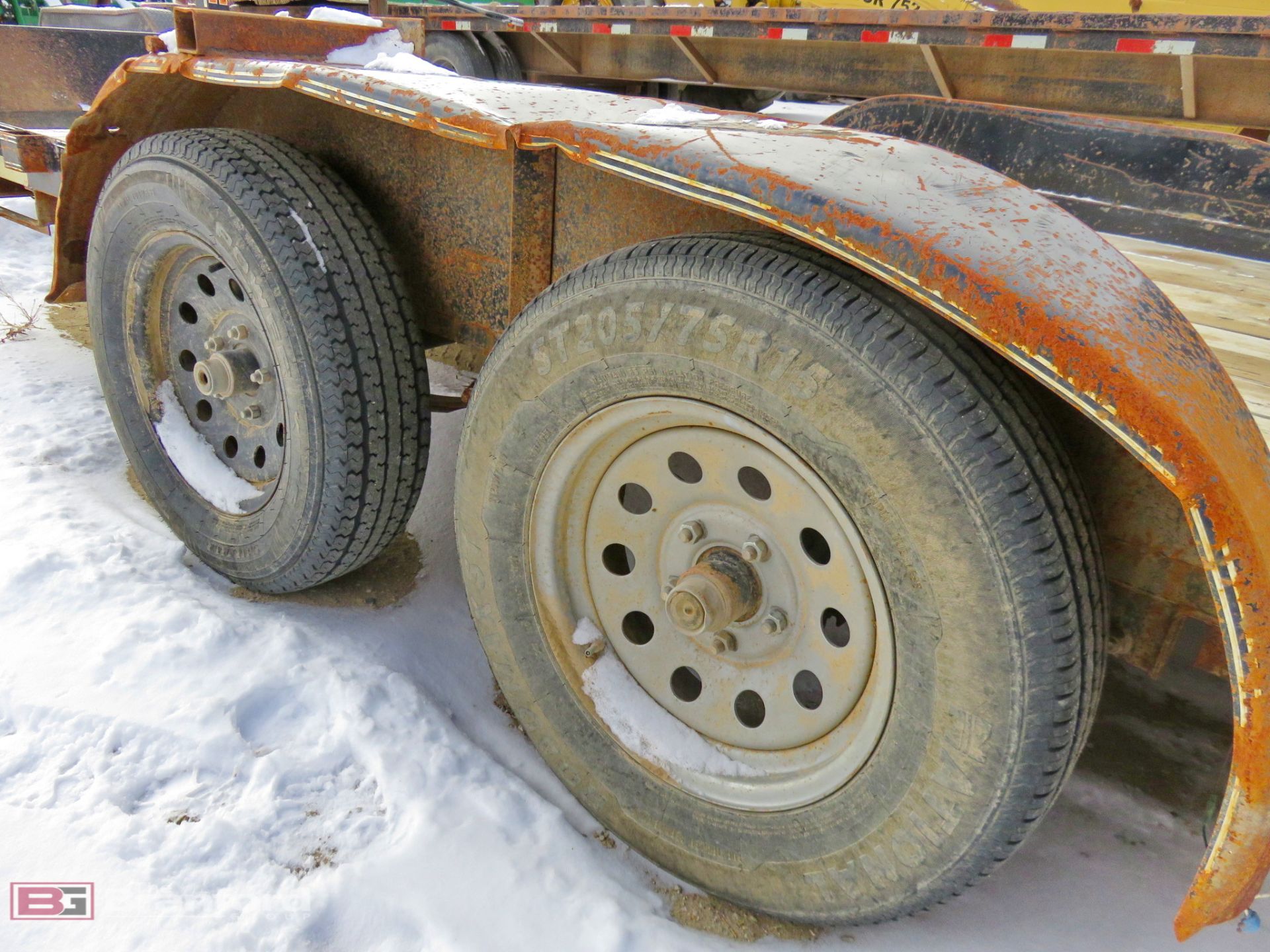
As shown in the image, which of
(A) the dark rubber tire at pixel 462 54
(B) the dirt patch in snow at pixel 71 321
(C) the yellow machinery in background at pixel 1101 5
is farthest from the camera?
(A) the dark rubber tire at pixel 462 54

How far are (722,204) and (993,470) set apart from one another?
57cm

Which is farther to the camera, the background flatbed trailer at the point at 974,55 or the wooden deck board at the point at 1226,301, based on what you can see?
the background flatbed trailer at the point at 974,55

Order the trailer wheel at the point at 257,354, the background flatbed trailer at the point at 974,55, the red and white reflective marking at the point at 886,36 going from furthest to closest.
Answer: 1. the red and white reflective marking at the point at 886,36
2. the background flatbed trailer at the point at 974,55
3. the trailer wheel at the point at 257,354

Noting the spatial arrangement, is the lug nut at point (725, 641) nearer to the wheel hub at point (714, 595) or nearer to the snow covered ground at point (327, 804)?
the wheel hub at point (714, 595)

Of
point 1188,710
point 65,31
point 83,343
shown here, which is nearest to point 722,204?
point 1188,710

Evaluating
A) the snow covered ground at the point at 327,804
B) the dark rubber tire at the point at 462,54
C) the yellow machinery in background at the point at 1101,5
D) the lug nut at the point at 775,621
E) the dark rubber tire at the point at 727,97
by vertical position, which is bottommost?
the snow covered ground at the point at 327,804

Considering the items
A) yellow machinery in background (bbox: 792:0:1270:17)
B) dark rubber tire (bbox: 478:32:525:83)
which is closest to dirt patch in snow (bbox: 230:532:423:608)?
yellow machinery in background (bbox: 792:0:1270:17)

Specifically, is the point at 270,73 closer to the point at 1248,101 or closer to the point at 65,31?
the point at 1248,101

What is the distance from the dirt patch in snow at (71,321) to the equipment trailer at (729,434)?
2094 mm

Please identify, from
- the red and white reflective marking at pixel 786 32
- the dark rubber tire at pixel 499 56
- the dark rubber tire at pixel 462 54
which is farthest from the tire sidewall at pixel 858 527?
the dark rubber tire at pixel 499 56

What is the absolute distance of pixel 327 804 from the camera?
77.9 inches

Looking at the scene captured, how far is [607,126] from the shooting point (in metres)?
1.59

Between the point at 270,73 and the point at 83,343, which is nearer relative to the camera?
the point at 270,73

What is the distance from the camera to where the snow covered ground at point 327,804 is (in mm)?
1742
